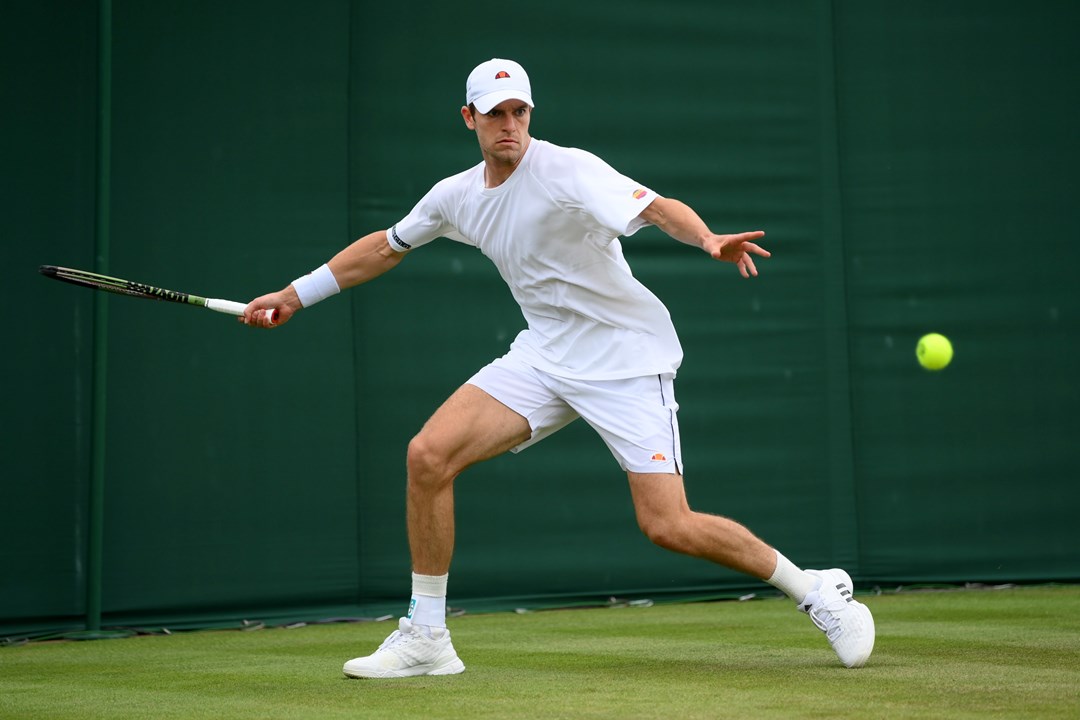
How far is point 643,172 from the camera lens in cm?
761

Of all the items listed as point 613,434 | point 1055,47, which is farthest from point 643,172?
point 613,434

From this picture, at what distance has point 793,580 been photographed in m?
4.69

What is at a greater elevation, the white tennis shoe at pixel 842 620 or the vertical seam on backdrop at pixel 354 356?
the vertical seam on backdrop at pixel 354 356

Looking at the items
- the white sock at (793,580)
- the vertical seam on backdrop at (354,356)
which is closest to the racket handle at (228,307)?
the white sock at (793,580)

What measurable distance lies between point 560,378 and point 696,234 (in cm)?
71

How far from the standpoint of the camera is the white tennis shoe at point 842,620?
15.0 ft

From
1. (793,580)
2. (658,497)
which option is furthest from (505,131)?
(793,580)

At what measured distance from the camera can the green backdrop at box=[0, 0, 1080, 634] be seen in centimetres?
655

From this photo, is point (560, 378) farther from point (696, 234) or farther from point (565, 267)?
point (696, 234)

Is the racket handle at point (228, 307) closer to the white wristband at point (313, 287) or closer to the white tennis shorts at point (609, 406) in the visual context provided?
the white wristband at point (313, 287)

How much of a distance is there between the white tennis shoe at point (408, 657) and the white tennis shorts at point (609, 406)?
0.65m

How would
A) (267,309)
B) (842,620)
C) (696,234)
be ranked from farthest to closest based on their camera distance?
(267,309) → (842,620) → (696,234)

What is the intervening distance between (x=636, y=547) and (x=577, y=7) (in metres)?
2.66

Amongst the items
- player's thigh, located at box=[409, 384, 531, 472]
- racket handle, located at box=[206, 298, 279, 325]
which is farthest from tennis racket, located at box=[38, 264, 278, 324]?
player's thigh, located at box=[409, 384, 531, 472]
